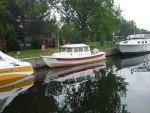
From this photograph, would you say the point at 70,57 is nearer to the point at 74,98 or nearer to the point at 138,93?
the point at 138,93

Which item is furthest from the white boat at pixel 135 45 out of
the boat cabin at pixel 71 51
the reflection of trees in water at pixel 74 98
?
the reflection of trees in water at pixel 74 98

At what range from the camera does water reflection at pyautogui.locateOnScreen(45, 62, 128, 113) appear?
435 inches

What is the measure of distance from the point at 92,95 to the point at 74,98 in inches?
A: 42.4

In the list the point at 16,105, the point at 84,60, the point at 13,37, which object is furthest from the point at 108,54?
the point at 16,105

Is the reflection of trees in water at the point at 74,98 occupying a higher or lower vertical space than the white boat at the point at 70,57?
lower

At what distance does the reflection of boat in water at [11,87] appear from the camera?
12.9m

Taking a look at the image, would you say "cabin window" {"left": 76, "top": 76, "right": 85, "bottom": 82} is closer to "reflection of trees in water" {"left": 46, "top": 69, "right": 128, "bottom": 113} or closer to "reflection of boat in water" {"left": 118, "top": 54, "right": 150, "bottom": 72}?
"reflection of trees in water" {"left": 46, "top": 69, "right": 128, "bottom": 113}

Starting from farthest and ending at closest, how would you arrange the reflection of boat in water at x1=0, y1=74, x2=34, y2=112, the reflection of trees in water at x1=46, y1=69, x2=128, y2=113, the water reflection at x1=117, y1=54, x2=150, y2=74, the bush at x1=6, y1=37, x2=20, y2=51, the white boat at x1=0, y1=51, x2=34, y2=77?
1. the bush at x1=6, y1=37, x2=20, y2=51
2. the water reflection at x1=117, y1=54, x2=150, y2=74
3. the white boat at x1=0, y1=51, x2=34, y2=77
4. the reflection of boat in water at x1=0, y1=74, x2=34, y2=112
5. the reflection of trees in water at x1=46, y1=69, x2=128, y2=113

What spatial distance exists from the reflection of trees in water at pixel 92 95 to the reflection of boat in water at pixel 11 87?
1.81 m

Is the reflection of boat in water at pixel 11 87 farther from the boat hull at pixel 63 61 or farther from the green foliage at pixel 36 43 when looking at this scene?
the green foliage at pixel 36 43

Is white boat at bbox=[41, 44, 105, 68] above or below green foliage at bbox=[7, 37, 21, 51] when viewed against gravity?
below

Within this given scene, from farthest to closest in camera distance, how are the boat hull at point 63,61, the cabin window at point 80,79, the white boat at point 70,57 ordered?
the white boat at point 70,57
the boat hull at point 63,61
the cabin window at point 80,79

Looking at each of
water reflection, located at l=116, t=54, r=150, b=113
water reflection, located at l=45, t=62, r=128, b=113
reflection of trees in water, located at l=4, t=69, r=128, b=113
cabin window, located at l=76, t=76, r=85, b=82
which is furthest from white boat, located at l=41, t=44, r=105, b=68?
water reflection, located at l=116, t=54, r=150, b=113

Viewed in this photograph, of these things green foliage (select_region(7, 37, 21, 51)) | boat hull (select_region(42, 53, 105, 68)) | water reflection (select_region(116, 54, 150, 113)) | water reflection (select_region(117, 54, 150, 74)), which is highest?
green foliage (select_region(7, 37, 21, 51))
